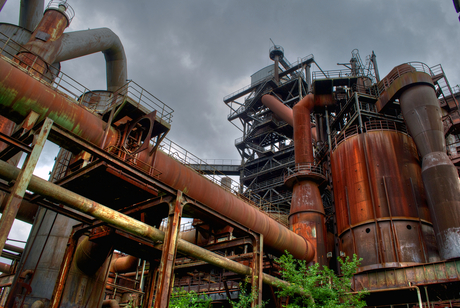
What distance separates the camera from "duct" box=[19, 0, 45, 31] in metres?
19.4

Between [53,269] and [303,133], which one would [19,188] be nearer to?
[53,269]

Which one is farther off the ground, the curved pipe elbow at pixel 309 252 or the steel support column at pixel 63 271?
the curved pipe elbow at pixel 309 252

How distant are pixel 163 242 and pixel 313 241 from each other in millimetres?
11622

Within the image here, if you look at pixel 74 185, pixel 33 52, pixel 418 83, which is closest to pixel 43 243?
pixel 74 185

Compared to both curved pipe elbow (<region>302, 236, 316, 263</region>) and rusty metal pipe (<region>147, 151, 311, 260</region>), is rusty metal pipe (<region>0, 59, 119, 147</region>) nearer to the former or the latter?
rusty metal pipe (<region>147, 151, 311, 260</region>)

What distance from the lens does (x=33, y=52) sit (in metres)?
12.4

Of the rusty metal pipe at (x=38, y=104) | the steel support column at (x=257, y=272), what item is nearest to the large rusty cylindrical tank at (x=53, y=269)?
the rusty metal pipe at (x=38, y=104)

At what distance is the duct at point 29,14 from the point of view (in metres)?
19.4

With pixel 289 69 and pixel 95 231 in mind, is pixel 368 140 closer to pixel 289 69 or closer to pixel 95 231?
pixel 95 231

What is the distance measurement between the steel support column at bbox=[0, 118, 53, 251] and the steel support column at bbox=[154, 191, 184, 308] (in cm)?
404

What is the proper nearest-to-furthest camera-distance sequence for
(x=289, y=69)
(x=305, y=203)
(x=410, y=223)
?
(x=410, y=223) → (x=305, y=203) → (x=289, y=69)

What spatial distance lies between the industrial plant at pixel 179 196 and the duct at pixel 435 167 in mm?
65

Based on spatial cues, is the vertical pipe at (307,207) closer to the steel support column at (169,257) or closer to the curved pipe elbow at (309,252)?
the curved pipe elbow at (309,252)

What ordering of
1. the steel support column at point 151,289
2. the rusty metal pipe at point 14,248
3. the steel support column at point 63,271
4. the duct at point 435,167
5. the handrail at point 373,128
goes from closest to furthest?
the steel support column at point 63,271
the steel support column at point 151,289
the duct at point 435,167
the rusty metal pipe at point 14,248
the handrail at point 373,128
